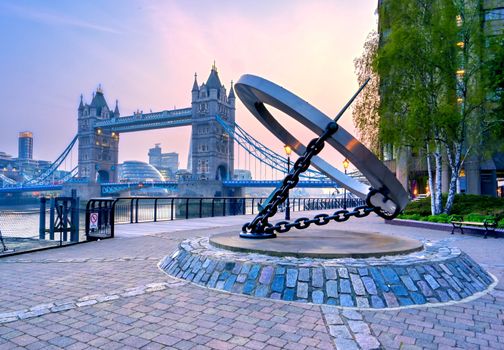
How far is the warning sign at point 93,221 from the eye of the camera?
9.69m

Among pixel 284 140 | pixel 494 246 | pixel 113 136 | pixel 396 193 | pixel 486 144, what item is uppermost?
pixel 113 136

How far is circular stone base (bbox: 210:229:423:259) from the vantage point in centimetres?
532

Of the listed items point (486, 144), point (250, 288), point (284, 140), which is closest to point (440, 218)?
point (486, 144)

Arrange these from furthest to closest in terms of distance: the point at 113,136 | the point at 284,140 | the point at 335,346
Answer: the point at 113,136 < the point at 284,140 < the point at 335,346

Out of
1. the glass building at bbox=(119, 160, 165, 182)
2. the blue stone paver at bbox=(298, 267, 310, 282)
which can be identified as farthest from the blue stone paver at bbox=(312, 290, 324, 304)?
the glass building at bbox=(119, 160, 165, 182)

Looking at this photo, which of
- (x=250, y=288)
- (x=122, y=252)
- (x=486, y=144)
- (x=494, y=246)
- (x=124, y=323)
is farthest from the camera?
(x=486, y=144)

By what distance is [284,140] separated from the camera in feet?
27.4

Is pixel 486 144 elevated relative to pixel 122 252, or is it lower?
elevated

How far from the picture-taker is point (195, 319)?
375 cm

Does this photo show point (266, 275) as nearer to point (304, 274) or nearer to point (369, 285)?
point (304, 274)

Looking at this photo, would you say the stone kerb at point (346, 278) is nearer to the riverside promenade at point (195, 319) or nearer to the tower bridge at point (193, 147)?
the riverside promenade at point (195, 319)

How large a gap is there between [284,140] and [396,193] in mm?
3052

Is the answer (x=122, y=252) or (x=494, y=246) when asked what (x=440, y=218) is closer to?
(x=494, y=246)

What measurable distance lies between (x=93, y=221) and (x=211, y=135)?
66.1 meters
